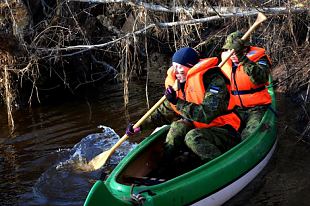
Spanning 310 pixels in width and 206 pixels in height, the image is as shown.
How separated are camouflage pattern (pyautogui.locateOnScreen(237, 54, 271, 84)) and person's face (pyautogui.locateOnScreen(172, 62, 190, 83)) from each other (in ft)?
4.05

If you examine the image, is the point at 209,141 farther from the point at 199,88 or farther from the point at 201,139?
the point at 199,88

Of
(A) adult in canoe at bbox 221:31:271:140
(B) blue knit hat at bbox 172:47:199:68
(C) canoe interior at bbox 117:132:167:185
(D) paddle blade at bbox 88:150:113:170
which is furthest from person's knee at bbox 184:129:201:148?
(D) paddle blade at bbox 88:150:113:170

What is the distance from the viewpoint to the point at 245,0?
588 cm

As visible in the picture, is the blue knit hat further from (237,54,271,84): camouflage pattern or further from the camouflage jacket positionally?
(237,54,271,84): camouflage pattern

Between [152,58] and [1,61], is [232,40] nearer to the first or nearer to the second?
[1,61]

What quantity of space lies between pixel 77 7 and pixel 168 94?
508 centimetres

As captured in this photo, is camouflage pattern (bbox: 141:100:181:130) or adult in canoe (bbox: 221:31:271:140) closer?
camouflage pattern (bbox: 141:100:181:130)

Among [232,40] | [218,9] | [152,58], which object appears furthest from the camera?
[152,58]

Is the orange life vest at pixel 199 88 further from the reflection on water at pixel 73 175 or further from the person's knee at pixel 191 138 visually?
the reflection on water at pixel 73 175

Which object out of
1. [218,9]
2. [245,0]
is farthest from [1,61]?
[245,0]

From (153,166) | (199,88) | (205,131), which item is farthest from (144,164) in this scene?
(199,88)

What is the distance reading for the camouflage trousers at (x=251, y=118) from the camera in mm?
5308

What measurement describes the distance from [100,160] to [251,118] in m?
1.85

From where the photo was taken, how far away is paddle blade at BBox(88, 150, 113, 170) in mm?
5590
